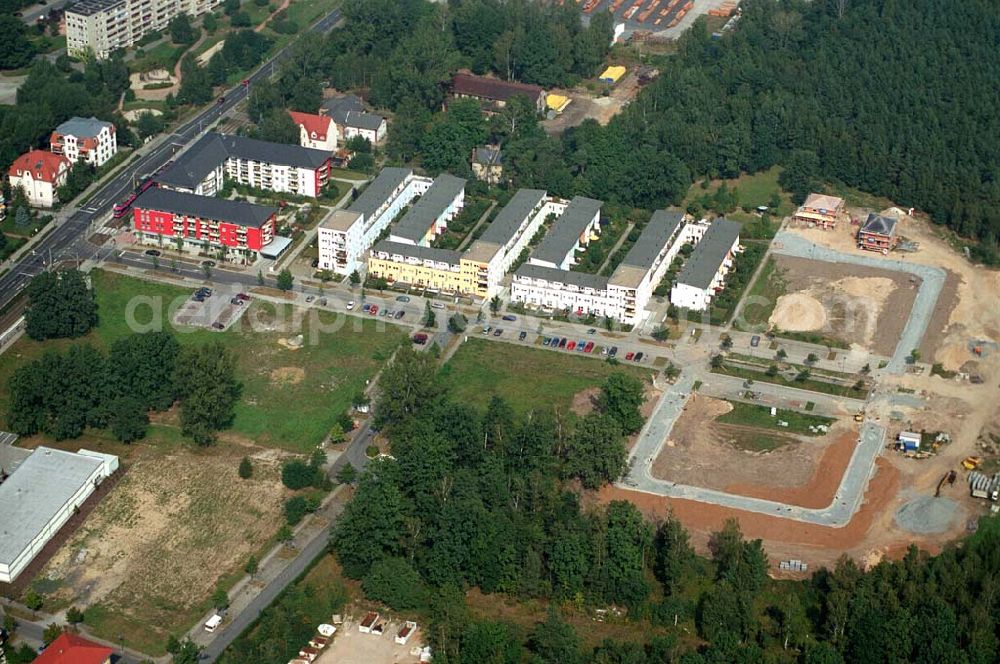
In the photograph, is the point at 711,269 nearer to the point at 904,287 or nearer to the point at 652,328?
the point at 652,328

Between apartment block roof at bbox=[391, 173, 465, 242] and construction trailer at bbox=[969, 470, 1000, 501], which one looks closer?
construction trailer at bbox=[969, 470, 1000, 501]

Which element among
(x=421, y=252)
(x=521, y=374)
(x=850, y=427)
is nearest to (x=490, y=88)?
(x=421, y=252)

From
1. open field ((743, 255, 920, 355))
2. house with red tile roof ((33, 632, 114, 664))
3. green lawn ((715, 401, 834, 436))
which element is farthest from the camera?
open field ((743, 255, 920, 355))

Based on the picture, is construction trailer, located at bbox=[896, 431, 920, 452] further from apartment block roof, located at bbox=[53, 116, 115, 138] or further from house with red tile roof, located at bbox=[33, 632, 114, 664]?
apartment block roof, located at bbox=[53, 116, 115, 138]

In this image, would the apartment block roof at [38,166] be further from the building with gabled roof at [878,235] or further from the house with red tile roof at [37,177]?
the building with gabled roof at [878,235]

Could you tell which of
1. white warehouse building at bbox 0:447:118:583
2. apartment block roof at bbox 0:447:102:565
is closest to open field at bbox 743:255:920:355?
white warehouse building at bbox 0:447:118:583

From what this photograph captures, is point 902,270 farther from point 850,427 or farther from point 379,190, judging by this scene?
point 379,190
